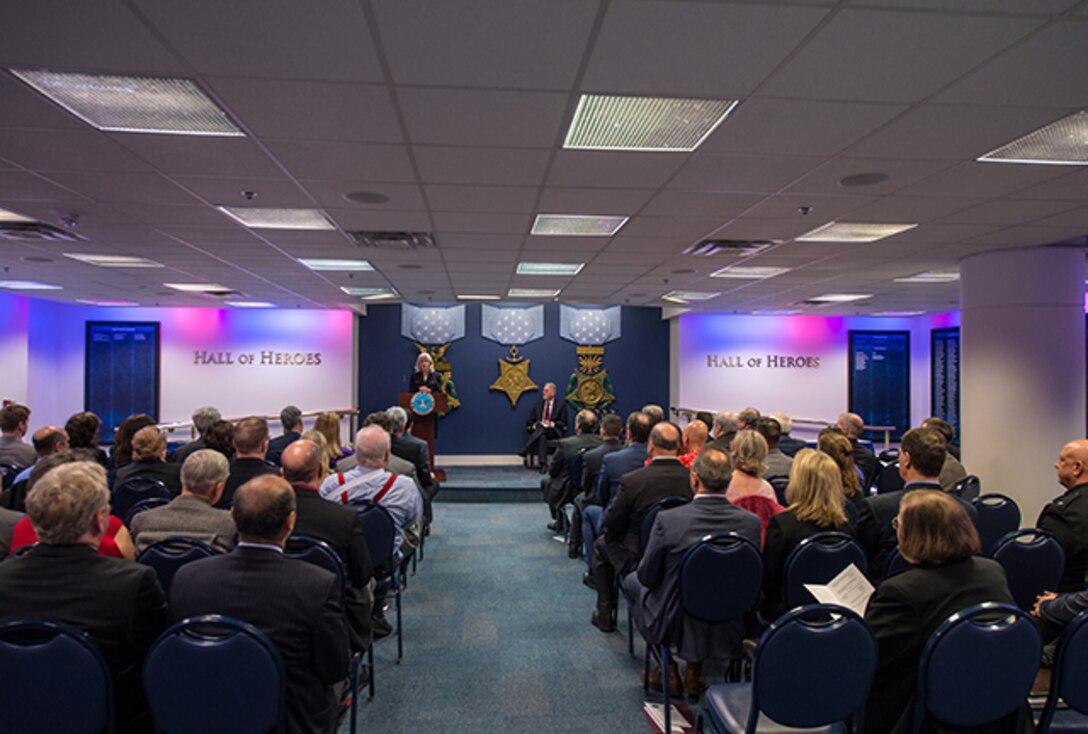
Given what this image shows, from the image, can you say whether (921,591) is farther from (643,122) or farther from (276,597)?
(643,122)

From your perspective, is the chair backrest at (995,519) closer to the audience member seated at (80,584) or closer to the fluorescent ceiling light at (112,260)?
the audience member seated at (80,584)

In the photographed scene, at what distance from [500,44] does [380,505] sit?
2646 mm

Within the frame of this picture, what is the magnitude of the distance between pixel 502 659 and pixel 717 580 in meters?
1.58

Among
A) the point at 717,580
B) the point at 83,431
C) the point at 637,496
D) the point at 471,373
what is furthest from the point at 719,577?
the point at 471,373

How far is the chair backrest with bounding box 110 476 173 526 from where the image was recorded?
388 centimetres

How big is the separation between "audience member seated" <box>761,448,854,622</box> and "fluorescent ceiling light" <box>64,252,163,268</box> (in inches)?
285

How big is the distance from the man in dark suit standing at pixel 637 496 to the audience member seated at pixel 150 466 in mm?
2813

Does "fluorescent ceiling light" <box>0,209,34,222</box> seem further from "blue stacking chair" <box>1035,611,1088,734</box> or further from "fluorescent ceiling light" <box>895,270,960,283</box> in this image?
"fluorescent ceiling light" <box>895,270,960,283</box>

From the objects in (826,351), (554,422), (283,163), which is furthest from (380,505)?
(826,351)

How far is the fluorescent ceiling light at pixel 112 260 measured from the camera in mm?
6934

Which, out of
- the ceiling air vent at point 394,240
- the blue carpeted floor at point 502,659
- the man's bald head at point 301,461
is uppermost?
the ceiling air vent at point 394,240

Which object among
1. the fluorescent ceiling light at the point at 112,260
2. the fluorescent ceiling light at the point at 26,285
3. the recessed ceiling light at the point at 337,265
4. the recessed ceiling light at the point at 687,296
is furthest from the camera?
the recessed ceiling light at the point at 687,296

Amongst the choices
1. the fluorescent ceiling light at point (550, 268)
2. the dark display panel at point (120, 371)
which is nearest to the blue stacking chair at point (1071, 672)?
the fluorescent ceiling light at point (550, 268)

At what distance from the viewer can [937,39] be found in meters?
2.32
